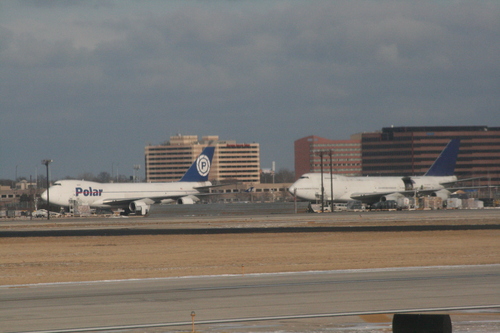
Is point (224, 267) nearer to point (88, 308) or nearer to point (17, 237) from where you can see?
point (88, 308)

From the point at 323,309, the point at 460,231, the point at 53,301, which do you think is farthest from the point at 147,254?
the point at 460,231

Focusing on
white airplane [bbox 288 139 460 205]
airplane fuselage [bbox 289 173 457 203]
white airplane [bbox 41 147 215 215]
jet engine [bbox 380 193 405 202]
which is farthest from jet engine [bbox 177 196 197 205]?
jet engine [bbox 380 193 405 202]

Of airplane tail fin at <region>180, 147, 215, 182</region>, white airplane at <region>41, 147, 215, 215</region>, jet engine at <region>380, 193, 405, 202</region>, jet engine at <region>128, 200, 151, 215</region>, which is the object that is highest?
airplane tail fin at <region>180, 147, 215, 182</region>

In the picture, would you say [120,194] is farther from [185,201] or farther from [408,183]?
[408,183]

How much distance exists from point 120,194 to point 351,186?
3475 cm

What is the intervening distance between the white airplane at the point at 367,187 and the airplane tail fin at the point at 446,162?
1.81 metres

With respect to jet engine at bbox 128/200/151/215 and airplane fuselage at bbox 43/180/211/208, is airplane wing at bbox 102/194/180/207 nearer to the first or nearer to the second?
airplane fuselage at bbox 43/180/211/208

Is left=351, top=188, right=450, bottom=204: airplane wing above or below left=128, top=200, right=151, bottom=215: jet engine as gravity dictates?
above

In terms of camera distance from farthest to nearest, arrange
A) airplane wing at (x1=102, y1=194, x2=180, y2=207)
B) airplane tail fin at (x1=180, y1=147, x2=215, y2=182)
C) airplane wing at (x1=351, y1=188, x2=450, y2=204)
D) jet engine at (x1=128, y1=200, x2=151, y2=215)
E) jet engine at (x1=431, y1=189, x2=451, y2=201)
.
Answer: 1. jet engine at (x1=431, y1=189, x2=451, y2=201)
2. airplane tail fin at (x1=180, y1=147, x2=215, y2=182)
3. airplane wing at (x1=351, y1=188, x2=450, y2=204)
4. jet engine at (x1=128, y1=200, x2=151, y2=215)
5. airplane wing at (x1=102, y1=194, x2=180, y2=207)

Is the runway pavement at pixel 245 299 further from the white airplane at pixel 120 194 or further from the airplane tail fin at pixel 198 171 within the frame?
the airplane tail fin at pixel 198 171

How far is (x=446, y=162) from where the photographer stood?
117 metres

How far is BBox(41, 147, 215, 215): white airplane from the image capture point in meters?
90.6

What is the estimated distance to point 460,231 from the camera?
48.0 m

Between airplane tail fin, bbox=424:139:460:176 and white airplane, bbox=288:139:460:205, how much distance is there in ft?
5.95
